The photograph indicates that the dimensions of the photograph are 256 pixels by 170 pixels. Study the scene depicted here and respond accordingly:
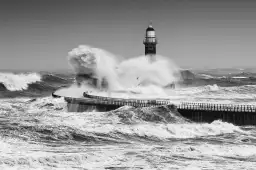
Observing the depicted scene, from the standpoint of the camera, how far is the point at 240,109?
27938 mm

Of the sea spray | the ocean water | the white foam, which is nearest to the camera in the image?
the ocean water

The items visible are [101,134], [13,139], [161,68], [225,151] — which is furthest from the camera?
[161,68]

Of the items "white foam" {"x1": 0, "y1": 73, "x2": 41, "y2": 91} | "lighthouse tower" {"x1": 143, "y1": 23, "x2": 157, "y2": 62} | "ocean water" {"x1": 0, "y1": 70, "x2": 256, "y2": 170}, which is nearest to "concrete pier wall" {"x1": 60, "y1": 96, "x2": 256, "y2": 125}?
"ocean water" {"x1": 0, "y1": 70, "x2": 256, "y2": 170}

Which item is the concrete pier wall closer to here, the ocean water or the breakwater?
the breakwater

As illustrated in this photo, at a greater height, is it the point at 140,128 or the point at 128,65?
the point at 128,65

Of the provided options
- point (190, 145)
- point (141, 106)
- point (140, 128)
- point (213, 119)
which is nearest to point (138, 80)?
point (141, 106)

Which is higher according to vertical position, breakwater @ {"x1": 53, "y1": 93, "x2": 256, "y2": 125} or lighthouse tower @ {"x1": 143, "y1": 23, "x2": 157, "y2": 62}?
lighthouse tower @ {"x1": 143, "y1": 23, "x2": 157, "y2": 62}

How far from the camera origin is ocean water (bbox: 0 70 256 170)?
1631 centimetres

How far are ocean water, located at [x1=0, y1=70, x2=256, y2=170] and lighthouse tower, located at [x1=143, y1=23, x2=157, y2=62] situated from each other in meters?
22.3

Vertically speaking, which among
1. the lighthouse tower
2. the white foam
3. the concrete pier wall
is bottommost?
the concrete pier wall

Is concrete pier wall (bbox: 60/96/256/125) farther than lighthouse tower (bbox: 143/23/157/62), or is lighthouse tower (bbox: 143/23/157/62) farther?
lighthouse tower (bbox: 143/23/157/62)

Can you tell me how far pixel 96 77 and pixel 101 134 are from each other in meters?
28.1

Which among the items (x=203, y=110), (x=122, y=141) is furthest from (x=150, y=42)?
(x=122, y=141)

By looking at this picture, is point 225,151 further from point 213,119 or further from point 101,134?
point 213,119
